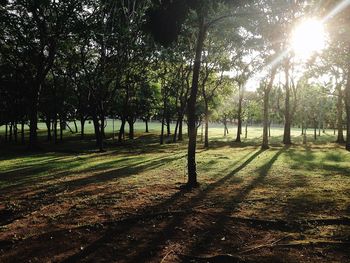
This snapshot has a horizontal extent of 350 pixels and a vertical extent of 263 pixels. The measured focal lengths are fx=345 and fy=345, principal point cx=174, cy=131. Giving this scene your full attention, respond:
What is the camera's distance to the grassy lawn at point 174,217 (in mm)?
8680

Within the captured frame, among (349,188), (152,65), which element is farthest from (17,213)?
(152,65)

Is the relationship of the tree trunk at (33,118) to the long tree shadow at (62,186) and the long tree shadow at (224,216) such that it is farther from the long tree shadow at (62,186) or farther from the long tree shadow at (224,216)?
the long tree shadow at (224,216)

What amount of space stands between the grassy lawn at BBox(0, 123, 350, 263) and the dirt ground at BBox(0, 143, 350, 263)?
1.2 inches

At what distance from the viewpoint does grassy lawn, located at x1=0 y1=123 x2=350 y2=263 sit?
342 inches

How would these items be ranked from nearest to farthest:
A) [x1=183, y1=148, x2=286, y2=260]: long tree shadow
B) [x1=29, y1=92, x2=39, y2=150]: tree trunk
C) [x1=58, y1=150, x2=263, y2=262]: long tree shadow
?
[x1=58, y1=150, x2=263, y2=262]: long tree shadow, [x1=183, y1=148, x2=286, y2=260]: long tree shadow, [x1=29, y1=92, x2=39, y2=150]: tree trunk

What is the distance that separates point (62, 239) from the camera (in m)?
9.67

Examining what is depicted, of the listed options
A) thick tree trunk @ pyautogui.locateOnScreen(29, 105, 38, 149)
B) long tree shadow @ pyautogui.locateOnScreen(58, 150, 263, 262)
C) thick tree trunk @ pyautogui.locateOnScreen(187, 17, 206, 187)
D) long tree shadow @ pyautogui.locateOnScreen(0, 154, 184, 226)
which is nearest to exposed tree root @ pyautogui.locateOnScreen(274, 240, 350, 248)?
long tree shadow @ pyautogui.locateOnScreen(58, 150, 263, 262)

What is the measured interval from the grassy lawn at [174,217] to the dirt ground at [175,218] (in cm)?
3

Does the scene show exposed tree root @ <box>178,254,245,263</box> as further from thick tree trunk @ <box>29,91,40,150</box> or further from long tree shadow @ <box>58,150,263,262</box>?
thick tree trunk @ <box>29,91,40,150</box>

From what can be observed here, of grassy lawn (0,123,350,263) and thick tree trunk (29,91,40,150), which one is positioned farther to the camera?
thick tree trunk (29,91,40,150)

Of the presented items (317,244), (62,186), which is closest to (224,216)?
(317,244)

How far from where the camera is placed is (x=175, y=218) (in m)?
11.4

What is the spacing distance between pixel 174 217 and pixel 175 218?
114 millimetres

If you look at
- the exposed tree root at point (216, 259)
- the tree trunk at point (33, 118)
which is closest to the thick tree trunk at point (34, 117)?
the tree trunk at point (33, 118)
